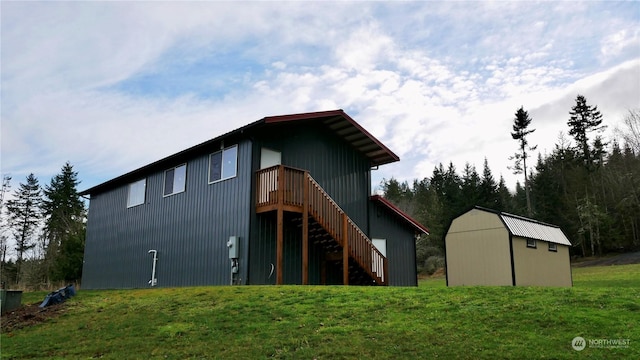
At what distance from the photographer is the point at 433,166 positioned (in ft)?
228

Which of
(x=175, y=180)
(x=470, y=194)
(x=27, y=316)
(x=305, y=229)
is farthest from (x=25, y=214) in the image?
(x=305, y=229)

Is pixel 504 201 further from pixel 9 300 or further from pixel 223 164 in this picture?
pixel 9 300

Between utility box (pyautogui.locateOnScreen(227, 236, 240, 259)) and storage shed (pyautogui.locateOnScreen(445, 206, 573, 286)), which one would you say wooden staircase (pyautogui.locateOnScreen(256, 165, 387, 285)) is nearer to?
utility box (pyautogui.locateOnScreen(227, 236, 240, 259))

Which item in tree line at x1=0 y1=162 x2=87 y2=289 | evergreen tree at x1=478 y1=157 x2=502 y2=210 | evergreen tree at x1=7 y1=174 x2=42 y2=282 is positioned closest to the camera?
tree line at x1=0 y1=162 x2=87 y2=289

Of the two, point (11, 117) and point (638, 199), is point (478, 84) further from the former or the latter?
point (638, 199)

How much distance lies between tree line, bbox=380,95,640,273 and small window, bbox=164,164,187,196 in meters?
28.6

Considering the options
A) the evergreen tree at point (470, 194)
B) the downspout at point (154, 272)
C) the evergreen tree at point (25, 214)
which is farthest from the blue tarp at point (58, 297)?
the evergreen tree at point (470, 194)

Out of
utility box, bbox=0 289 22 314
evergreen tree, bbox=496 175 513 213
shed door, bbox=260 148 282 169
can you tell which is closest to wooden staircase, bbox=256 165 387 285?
shed door, bbox=260 148 282 169

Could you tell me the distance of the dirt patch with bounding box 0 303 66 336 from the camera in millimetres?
11105

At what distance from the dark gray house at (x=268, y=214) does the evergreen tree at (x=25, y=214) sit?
31032 millimetres

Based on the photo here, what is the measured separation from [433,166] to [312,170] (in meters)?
54.9

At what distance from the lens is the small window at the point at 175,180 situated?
60.1 ft

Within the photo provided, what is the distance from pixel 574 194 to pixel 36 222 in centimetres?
5323

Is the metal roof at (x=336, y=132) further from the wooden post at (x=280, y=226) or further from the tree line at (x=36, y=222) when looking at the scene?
the tree line at (x=36, y=222)
